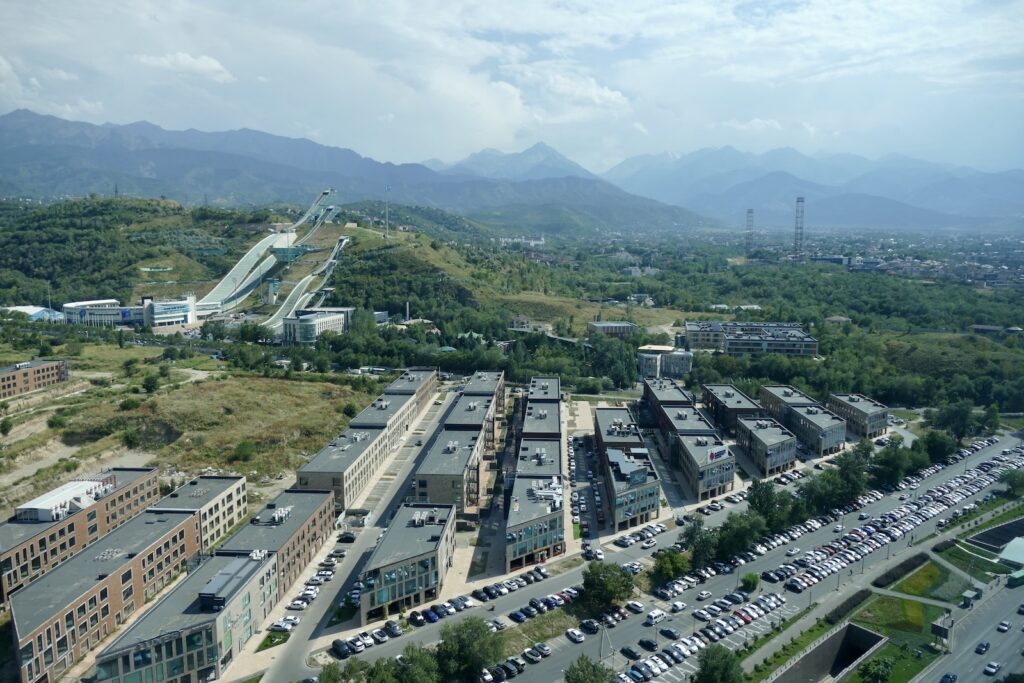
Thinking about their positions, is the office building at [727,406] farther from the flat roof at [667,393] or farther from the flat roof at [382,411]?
the flat roof at [382,411]

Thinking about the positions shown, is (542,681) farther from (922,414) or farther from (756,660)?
(922,414)

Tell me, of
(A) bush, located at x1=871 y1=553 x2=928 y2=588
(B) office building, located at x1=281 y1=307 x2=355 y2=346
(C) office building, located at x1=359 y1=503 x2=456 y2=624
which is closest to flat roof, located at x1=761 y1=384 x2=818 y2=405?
(A) bush, located at x1=871 y1=553 x2=928 y2=588

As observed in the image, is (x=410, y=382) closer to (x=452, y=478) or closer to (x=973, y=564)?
(x=452, y=478)

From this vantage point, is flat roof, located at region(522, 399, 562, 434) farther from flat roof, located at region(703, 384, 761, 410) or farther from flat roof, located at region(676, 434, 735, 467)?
flat roof, located at region(703, 384, 761, 410)

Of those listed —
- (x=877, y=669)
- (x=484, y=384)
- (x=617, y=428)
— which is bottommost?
(x=877, y=669)

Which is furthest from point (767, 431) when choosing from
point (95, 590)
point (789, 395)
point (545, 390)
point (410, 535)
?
point (95, 590)

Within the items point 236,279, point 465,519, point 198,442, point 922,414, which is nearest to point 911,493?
point 922,414
